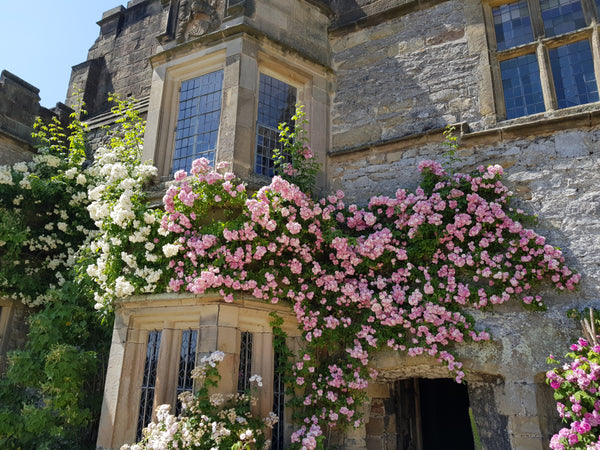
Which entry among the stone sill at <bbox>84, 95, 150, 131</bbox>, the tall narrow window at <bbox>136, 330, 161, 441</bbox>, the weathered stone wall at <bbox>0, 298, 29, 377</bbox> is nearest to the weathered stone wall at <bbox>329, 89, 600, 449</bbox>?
the tall narrow window at <bbox>136, 330, 161, 441</bbox>

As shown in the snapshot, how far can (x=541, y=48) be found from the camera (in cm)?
612

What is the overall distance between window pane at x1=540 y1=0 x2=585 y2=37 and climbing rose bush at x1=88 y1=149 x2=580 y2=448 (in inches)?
85.0

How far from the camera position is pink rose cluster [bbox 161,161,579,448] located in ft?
16.8

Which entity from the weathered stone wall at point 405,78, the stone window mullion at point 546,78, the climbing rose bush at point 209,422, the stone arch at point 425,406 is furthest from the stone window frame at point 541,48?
the climbing rose bush at point 209,422

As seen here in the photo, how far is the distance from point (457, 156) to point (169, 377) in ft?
14.0

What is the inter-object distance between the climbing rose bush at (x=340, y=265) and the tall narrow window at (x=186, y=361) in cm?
56

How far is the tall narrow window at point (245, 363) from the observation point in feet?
16.9

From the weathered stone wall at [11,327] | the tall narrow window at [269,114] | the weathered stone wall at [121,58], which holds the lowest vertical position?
the weathered stone wall at [11,327]

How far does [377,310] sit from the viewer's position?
5371 mm

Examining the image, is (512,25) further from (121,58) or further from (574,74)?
(121,58)

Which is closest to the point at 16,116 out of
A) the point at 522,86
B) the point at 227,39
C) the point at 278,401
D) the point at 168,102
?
the point at 168,102

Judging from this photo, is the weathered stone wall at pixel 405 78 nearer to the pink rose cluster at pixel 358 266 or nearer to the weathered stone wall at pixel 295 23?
the weathered stone wall at pixel 295 23

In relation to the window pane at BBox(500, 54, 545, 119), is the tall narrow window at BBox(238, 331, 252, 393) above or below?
below

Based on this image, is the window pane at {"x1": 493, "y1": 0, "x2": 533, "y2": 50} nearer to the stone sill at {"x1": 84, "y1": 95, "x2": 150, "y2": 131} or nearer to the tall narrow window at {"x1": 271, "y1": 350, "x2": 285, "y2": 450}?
the tall narrow window at {"x1": 271, "y1": 350, "x2": 285, "y2": 450}
